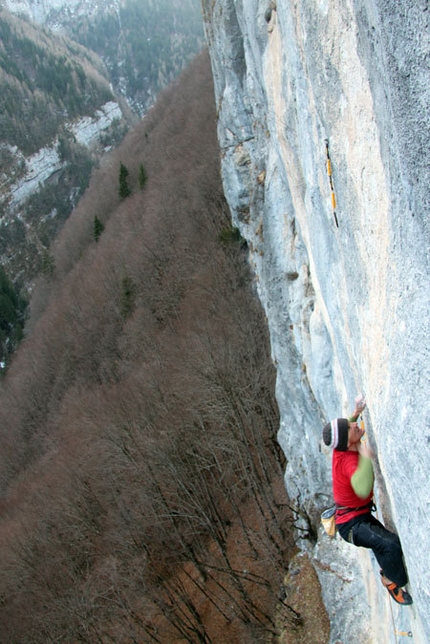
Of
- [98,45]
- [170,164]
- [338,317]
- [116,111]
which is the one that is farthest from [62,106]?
[338,317]

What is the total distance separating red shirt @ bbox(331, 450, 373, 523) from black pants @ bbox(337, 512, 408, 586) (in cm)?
10

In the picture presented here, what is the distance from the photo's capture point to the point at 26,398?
1746 inches

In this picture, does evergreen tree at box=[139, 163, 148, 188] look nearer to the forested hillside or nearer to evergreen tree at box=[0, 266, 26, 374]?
evergreen tree at box=[0, 266, 26, 374]

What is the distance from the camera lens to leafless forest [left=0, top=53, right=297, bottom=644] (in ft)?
67.2

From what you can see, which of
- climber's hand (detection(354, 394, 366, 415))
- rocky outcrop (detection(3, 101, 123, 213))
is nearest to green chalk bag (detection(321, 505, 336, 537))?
climber's hand (detection(354, 394, 366, 415))

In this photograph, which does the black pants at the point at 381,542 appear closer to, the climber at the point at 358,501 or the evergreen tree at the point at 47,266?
the climber at the point at 358,501

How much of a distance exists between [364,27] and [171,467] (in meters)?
21.1

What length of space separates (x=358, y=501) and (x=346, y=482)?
0.91ft

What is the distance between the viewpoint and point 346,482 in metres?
5.47

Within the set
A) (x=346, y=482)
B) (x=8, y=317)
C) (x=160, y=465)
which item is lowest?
(x=8, y=317)

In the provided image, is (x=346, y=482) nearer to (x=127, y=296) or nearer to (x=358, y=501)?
(x=358, y=501)

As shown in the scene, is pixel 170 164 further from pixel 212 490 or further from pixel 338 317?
pixel 338 317

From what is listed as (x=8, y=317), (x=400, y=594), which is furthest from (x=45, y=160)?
(x=400, y=594)

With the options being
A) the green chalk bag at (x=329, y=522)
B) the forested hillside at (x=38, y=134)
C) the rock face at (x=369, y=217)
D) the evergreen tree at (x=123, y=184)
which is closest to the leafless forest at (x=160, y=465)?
the rock face at (x=369, y=217)
